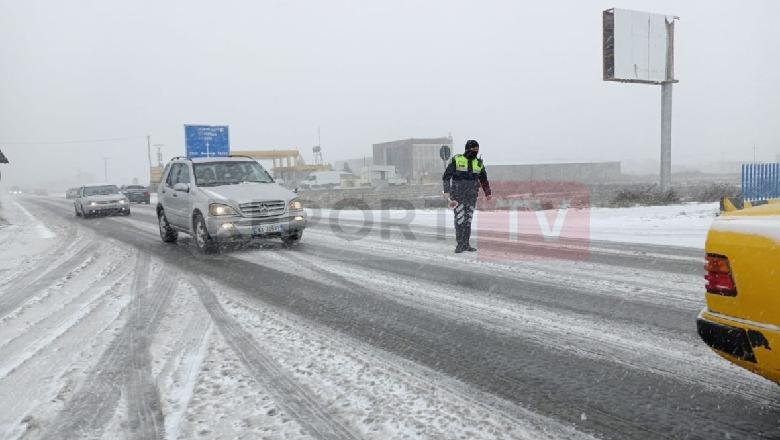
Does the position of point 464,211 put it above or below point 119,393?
above

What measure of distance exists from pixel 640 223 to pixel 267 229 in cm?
924

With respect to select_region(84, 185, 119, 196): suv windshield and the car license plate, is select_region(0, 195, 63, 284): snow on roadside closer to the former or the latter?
the car license plate

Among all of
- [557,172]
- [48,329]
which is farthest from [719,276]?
[557,172]

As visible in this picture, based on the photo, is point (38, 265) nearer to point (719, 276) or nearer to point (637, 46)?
point (719, 276)

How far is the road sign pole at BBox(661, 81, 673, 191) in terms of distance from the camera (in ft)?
70.7

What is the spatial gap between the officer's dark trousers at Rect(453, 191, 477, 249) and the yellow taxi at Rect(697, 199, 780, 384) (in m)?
5.75

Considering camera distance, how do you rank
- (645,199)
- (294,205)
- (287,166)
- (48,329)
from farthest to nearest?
(287,166), (645,199), (294,205), (48,329)

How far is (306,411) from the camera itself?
9.27 feet

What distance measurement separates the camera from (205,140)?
29453 millimetres

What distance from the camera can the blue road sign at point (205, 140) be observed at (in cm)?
2886

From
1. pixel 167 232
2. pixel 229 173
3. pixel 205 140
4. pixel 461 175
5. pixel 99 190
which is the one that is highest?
pixel 205 140

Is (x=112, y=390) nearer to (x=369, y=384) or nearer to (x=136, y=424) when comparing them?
(x=136, y=424)

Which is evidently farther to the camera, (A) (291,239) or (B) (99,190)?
(B) (99,190)

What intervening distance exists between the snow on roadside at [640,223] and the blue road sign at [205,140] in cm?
1408
